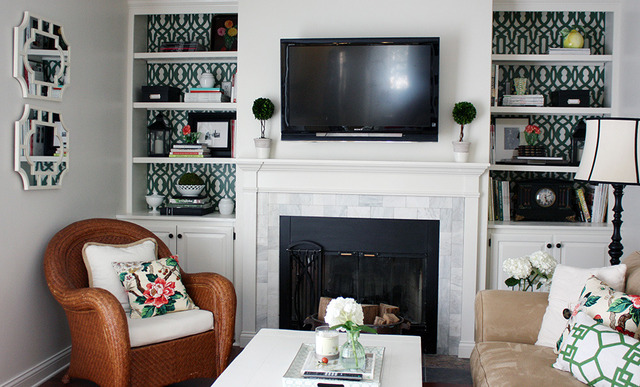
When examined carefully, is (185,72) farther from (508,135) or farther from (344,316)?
(344,316)

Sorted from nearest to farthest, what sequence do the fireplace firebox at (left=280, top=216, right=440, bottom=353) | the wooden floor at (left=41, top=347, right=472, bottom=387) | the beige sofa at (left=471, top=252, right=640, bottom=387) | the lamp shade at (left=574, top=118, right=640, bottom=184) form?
the beige sofa at (left=471, top=252, right=640, bottom=387)
the lamp shade at (left=574, top=118, right=640, bottom=184)
the wooden floor at (left=41, top=347, right=472, bottom=387)
the fireplace firebox at (left=280, top=216, right=440, bottom=353)

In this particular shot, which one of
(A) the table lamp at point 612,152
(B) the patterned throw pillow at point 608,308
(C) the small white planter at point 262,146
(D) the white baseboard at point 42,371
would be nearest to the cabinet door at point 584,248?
(A) the table lamp at point 612,152

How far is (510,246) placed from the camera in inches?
153

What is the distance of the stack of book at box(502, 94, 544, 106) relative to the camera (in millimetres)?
4047

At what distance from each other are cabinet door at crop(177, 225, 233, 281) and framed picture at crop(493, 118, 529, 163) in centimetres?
205

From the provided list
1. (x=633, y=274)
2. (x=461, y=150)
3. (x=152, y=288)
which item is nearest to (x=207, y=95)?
(x=152, y=288)

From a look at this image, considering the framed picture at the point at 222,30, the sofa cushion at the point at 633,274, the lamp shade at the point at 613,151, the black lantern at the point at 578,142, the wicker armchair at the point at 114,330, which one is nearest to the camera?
the sofa cushion at the point at 633,274

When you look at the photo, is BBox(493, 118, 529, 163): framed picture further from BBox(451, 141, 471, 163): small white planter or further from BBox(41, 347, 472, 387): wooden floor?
BBox(41, 347, 472, 387): wooden floor

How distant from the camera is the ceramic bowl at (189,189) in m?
4.25

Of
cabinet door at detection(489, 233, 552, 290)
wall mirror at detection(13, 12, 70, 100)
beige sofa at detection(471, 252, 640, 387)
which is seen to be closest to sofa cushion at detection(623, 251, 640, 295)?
beige sofa at detection(471, 252, 640, 387)

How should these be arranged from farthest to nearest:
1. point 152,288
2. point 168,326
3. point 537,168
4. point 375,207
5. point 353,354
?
point 537,168, point 375,207, point 152,288, point 168,326, point 353,354

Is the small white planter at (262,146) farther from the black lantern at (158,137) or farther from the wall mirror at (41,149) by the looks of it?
the wall mirror at (41,149)

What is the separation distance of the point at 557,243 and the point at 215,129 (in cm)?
260

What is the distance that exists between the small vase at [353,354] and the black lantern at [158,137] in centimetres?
270
